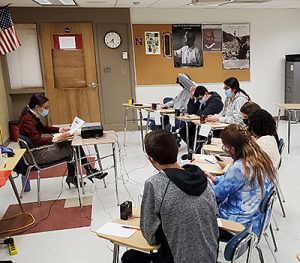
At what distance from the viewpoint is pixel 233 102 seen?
171 inches

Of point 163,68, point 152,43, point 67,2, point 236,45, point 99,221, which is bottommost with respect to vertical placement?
point 99,221

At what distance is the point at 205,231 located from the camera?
1435 mm

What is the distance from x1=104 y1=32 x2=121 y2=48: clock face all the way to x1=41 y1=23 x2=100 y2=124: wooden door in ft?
1.08

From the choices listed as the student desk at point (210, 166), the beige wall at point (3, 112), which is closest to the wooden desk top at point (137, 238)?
the student desk at point (210, 166)

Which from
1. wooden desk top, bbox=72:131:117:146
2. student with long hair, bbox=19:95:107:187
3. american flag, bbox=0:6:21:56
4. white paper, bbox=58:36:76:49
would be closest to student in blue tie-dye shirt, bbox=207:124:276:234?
wooden desk top, bbox=72:131:117:146

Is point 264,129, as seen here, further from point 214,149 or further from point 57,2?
point 57,2

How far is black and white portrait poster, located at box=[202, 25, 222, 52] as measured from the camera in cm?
734

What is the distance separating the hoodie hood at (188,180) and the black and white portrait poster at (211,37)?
6.37 metres

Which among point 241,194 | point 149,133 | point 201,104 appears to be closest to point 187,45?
point 201,104

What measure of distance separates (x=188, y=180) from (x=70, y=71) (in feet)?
20.0

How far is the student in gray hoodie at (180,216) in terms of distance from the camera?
1.40 metres

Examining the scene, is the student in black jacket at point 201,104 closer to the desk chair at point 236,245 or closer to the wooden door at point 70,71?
the wooden door at point 70,71

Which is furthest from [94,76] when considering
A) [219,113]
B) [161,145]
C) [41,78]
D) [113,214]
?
[161,145]

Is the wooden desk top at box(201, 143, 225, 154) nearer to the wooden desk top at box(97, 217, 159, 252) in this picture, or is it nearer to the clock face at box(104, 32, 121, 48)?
the wooden desk top at box(97, 217, 159, 252)
